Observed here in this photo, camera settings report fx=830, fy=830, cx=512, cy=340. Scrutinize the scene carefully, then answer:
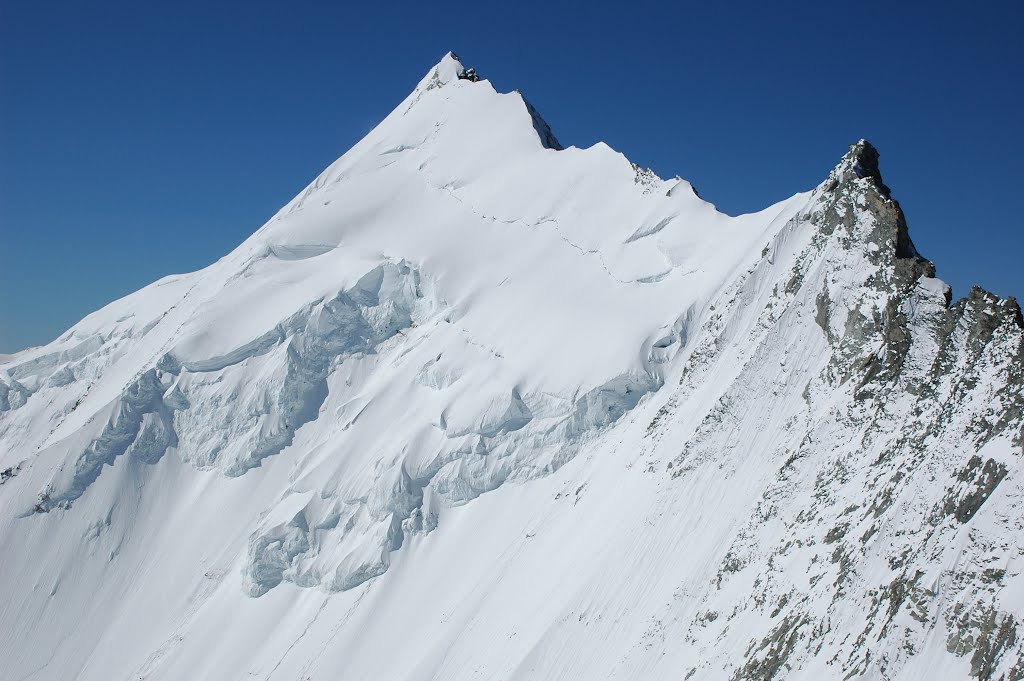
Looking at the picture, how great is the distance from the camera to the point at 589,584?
173 ft

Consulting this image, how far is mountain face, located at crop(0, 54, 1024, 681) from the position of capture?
39219mm

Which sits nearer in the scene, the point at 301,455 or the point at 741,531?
the point at 741,531

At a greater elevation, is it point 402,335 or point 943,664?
point 402,335

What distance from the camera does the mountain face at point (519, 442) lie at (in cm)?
3922

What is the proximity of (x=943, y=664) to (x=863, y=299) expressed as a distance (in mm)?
24358

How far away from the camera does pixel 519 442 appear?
225 feet

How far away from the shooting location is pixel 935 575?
3378cm

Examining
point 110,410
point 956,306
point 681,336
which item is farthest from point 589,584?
point 110,410

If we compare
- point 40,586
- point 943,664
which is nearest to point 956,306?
point 943,664

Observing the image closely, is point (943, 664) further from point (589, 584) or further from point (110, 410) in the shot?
point (110, 410)

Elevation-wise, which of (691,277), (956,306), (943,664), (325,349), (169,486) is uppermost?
(691,277)

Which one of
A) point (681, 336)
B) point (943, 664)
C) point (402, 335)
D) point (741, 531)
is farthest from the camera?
point (402, 335)

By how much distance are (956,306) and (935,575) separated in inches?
658

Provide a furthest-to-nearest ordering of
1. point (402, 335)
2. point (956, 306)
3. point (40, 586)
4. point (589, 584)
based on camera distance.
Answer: point (402, 335) < point (40, 586) < point (589, 584) < point (956, 306)
